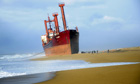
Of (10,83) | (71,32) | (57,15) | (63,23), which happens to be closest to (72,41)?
(71,32)

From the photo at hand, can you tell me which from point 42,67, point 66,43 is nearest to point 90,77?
point 42,67

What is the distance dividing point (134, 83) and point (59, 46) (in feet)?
103

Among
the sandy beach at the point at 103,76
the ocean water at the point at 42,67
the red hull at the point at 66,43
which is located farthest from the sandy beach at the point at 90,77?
the red hull at the point at 66,43

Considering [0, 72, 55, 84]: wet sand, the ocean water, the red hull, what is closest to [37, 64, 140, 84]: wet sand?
[0, 72, 55, 84]: wet sand

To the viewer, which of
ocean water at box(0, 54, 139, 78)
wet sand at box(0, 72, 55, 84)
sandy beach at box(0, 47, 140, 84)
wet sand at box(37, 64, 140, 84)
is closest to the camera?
wet sand at box(37, 64, 140, 84)

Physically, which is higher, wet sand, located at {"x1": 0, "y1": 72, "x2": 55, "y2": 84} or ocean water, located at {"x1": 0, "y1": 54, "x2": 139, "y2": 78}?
wet sand, located at {"x1": 0, "y1": 72, "x2": 55, "y2": 84}

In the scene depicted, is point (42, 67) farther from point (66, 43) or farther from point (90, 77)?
point (66, 43)

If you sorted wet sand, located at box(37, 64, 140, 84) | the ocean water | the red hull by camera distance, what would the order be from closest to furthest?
wet sand, located at box(37, 64, 140, 84)
the ocean water
the red hull

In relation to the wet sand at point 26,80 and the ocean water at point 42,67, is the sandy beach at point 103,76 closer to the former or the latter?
the wet sand at point 26,80

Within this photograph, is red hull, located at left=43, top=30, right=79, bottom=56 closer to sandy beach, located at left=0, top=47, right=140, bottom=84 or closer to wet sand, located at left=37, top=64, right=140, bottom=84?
sandy beach, located at left=0, top=47, right=140, bottom=84

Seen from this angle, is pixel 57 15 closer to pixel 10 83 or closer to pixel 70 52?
pixel 70 52

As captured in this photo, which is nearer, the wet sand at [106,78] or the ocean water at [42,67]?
the wet sand at [106,78]

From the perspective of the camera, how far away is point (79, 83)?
650cm

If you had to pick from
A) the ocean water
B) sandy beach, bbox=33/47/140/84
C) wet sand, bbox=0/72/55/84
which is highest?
sandy beach, bbox=33/47/140/84
